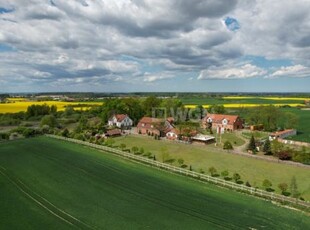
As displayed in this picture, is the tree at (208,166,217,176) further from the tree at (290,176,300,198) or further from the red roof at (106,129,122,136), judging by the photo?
the red roof at (106,129,122,136)

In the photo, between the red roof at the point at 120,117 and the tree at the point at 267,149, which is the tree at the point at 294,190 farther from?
the red roof at the point at 120,117

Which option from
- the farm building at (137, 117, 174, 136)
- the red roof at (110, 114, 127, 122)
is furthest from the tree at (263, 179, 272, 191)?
the red roof at (110, 114, 127, 122)

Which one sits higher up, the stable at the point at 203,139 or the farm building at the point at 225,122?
the farm building at the point at 225,122

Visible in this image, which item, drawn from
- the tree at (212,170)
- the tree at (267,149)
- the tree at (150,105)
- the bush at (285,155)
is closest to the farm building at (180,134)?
the tree at (267,149)

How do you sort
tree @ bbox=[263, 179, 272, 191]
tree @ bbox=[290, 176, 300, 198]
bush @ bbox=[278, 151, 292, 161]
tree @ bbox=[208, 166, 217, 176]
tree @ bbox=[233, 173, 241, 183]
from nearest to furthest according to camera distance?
tree @ bbox=[290, 176, 300, 198] → tree @ bbox=[263, 179, 272, 191] → tree @ bbox=[233, 173, 241, 183] → tree @ bbox=[208, 166, 217, 176] → bush @ bbox=[278, 151, 292, 161]

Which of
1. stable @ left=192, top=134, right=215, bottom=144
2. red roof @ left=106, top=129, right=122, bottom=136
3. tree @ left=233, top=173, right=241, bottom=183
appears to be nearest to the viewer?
tree @ left=233, top=173, right=241, bottom=183

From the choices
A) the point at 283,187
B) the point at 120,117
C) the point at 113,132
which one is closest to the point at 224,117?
the point at 120,117

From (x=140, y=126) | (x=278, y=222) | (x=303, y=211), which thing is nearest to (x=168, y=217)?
(x=278, y=222)
